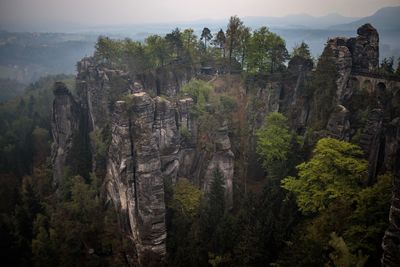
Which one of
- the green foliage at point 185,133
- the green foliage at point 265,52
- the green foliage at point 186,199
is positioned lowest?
the green foliage at point 186,199

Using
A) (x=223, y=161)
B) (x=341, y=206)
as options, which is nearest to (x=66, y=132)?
(x=223, y=161)

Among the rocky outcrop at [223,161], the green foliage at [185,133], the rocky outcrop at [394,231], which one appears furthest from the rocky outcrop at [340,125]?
the green foliage at [185,133]

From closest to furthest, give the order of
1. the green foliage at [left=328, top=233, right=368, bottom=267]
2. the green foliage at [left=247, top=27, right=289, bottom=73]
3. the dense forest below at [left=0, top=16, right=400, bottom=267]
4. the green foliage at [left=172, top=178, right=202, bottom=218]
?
the green foliage at [left=328, top=233, right=368, bottom=267]
the dense forest below at [left=0, top=16, right=400, bottom=267]
the green foliage at [left=172, top=178, right=202, bottom=218]
the green foliage at [left=247, top=27, right=289, bottom=73]

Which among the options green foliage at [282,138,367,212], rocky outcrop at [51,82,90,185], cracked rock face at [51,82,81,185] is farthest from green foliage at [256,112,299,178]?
cracked rock face at [51,82,81,185]

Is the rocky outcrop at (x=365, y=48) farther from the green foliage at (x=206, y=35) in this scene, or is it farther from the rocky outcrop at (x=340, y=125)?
the green foliage at (x=206, y=35)

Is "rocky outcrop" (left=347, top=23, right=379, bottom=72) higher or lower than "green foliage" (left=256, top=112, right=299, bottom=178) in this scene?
higher

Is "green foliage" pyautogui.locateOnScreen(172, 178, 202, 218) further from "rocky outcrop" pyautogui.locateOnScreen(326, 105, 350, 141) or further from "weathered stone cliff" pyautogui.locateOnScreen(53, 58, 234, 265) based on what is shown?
"rocky outcrop" pyautogui.locateOnScreen(326, 105, 350, 141)
